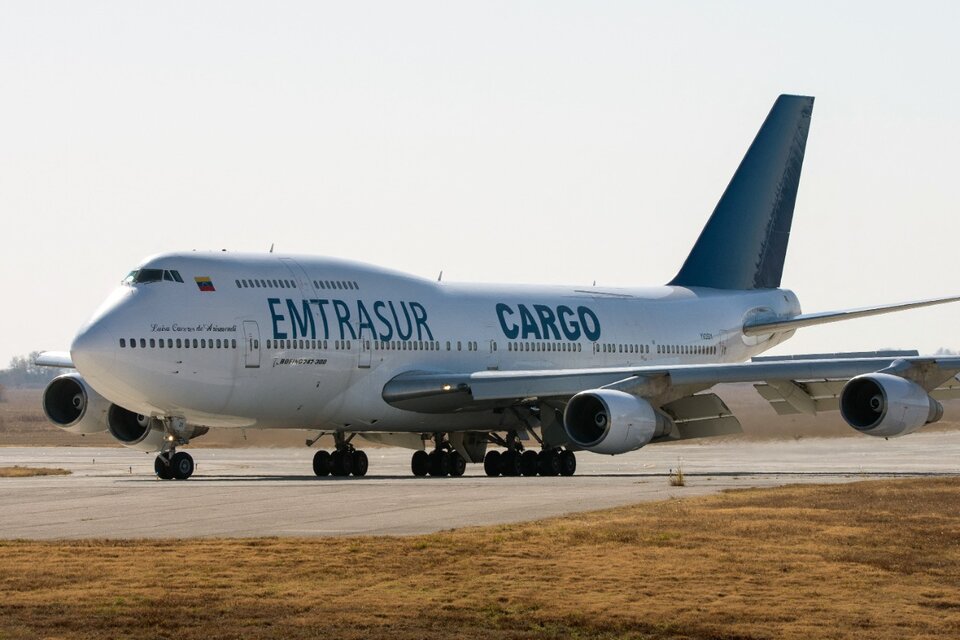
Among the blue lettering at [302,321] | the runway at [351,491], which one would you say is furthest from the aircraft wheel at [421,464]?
the blue lettering at [302,321]

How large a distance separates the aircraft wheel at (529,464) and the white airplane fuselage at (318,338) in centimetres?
180

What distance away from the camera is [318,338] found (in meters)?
33.1

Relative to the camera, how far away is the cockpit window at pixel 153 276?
102 ft

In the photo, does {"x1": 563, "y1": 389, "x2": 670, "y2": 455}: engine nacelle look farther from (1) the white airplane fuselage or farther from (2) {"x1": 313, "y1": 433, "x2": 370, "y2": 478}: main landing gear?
(2) {"x1": 313, "y1": 433, "x2": 370, "y2": 478}: main landing gear

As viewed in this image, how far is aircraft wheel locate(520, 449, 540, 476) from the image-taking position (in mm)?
34994

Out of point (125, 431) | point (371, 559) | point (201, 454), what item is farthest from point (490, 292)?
point (371, 559)

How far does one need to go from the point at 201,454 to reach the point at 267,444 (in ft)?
6.16

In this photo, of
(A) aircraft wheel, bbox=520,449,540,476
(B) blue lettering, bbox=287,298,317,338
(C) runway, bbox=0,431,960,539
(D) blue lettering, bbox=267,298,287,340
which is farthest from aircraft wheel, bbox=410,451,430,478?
(D) blue lettering, bbox=267,298,287,340

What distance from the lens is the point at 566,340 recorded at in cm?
3953

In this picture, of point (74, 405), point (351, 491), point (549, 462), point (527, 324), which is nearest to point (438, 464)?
point (549, 462)

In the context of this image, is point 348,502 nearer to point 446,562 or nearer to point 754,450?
point 446,562

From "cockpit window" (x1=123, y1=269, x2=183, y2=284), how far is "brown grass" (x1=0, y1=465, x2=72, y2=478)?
522cm

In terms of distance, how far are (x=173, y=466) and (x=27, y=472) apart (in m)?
5.06

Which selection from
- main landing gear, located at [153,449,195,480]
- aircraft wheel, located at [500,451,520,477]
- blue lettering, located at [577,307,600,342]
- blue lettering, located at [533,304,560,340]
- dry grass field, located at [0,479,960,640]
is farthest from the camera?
blue lettering, located at [577,307,600,342]
